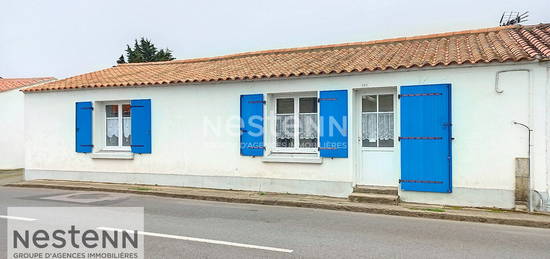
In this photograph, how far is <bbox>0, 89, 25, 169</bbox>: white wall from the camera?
1883 centimetres

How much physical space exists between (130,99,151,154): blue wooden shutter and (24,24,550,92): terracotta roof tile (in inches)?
25.1

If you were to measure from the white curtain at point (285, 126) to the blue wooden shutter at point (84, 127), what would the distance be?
19.8 ft

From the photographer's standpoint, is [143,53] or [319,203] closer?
[319,203]

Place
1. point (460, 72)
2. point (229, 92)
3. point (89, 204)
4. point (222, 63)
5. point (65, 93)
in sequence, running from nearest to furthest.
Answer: point (460, 72) < point (89, 204) < point (229, 92) < point (65, 93) < point (222, 63)

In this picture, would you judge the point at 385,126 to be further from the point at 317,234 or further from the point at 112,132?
the point at 112,132

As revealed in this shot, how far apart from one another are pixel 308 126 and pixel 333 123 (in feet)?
2.69

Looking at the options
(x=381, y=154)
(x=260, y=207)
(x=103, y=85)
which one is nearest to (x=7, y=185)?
(x=103, y=85)

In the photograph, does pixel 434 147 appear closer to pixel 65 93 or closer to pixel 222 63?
pixel 222 63

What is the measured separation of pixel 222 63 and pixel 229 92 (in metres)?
3.50

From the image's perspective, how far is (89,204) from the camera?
9648mm

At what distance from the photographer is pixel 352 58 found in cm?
1143

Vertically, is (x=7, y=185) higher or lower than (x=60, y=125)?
lower

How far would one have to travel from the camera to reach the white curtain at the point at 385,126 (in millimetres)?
9977

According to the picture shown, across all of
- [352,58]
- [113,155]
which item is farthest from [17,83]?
[352,58]
